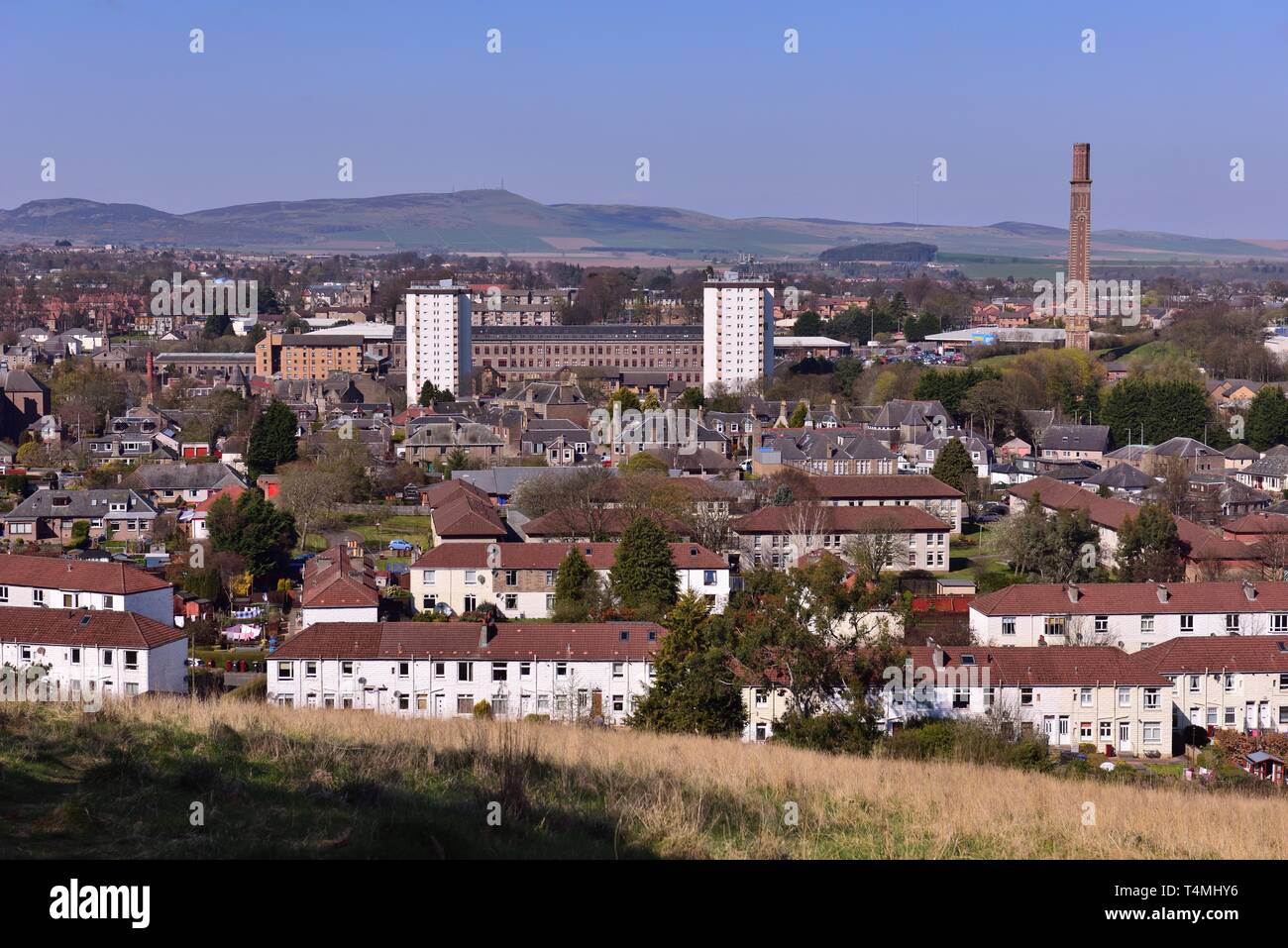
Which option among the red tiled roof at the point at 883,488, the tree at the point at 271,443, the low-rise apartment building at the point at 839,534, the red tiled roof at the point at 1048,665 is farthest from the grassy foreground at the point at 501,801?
the tree at the point at 271,443

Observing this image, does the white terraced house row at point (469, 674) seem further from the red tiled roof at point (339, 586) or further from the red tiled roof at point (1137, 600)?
the red tiled roof at point (1137, 600)

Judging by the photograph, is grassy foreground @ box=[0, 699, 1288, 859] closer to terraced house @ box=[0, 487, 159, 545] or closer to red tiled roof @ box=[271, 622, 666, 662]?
red tiled roof @ box=[271, 622, 666, 662]

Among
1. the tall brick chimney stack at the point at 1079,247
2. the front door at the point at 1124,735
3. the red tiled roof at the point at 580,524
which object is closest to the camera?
the front door at the point at 1124,735

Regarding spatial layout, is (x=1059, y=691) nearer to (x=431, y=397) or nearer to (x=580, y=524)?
(x=580, y=524)

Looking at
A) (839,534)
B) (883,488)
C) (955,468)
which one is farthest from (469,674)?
(955,468)

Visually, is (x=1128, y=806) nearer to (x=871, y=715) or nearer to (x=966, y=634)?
(x=871, y=715)

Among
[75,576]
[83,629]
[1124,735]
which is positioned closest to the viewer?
[1124,735]
